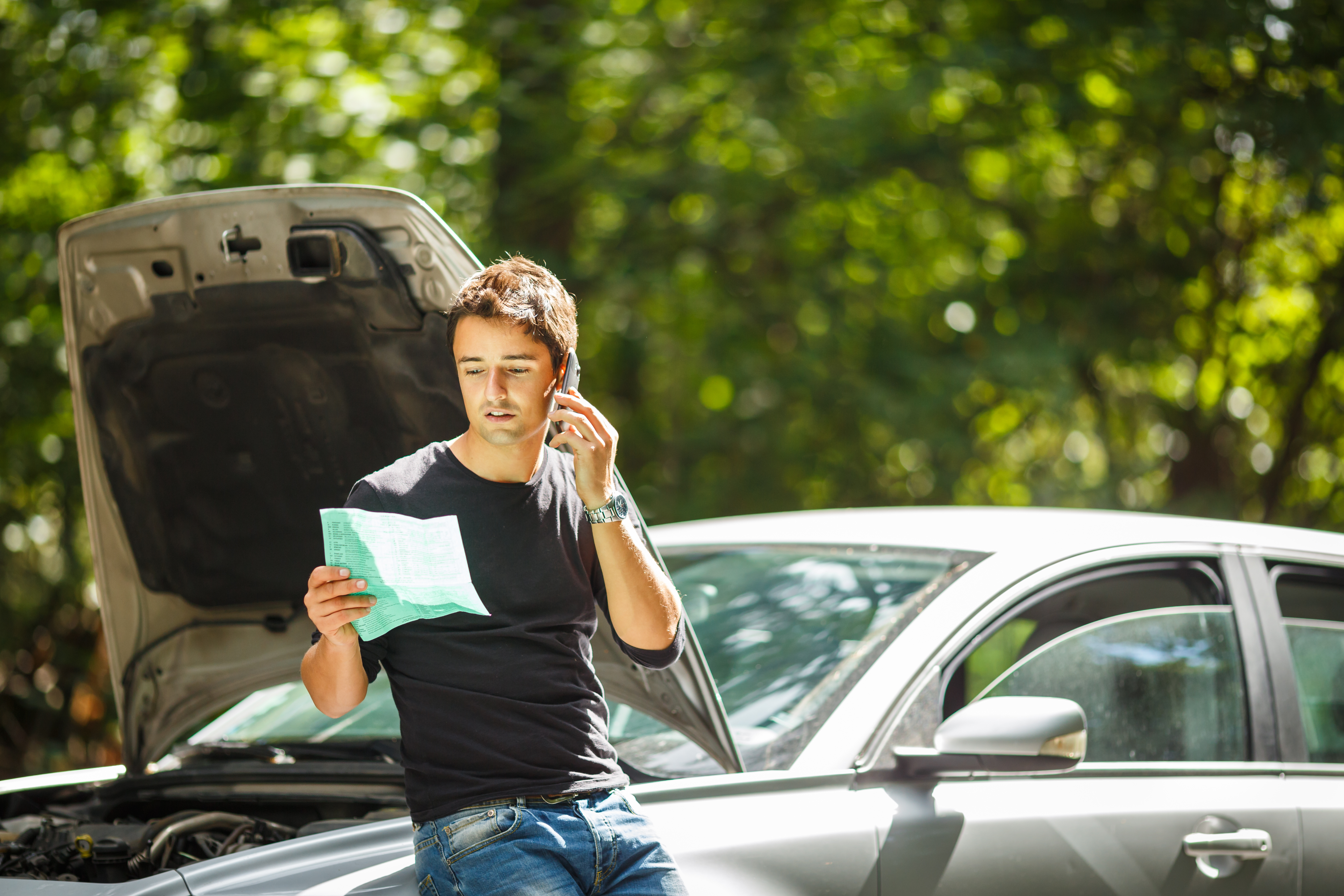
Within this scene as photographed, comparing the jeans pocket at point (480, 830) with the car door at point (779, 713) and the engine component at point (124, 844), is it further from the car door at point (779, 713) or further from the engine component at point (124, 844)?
the engine component at point (124, 844)

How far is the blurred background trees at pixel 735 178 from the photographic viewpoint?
6.53m

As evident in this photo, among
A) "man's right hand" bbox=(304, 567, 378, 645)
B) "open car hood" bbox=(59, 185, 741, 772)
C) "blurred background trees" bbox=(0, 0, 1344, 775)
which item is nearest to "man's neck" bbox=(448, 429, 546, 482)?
"man's right hand" bbox=(304, 567, 378, 645)

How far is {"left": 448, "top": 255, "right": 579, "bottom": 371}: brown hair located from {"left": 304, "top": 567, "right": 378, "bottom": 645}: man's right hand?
1.28ft

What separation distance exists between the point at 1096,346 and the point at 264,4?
5283mm

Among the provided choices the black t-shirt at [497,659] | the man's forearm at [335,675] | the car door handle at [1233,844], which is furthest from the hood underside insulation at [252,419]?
the car door handle at [1233,844]

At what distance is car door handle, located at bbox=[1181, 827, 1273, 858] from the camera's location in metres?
2.56

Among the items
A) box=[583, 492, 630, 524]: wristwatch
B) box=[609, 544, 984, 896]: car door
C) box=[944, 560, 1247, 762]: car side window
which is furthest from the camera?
box=[944, 560, 1247, 762]: car side window

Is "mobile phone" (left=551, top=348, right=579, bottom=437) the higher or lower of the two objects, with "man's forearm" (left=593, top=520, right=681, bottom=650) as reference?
higher

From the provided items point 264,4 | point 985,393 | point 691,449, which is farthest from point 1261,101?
point 264,4

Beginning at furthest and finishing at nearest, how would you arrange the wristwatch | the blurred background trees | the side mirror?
the blurred background trees, the side mirror, the wristwatch

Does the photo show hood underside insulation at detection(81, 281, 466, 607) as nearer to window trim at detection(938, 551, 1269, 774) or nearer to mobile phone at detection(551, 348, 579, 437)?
mobile phone at detection(551, 348, 579, 437)

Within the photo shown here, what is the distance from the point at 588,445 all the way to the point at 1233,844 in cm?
184

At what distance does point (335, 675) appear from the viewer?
5.55ft

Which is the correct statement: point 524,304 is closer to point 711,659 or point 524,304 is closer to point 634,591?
point 634,591
